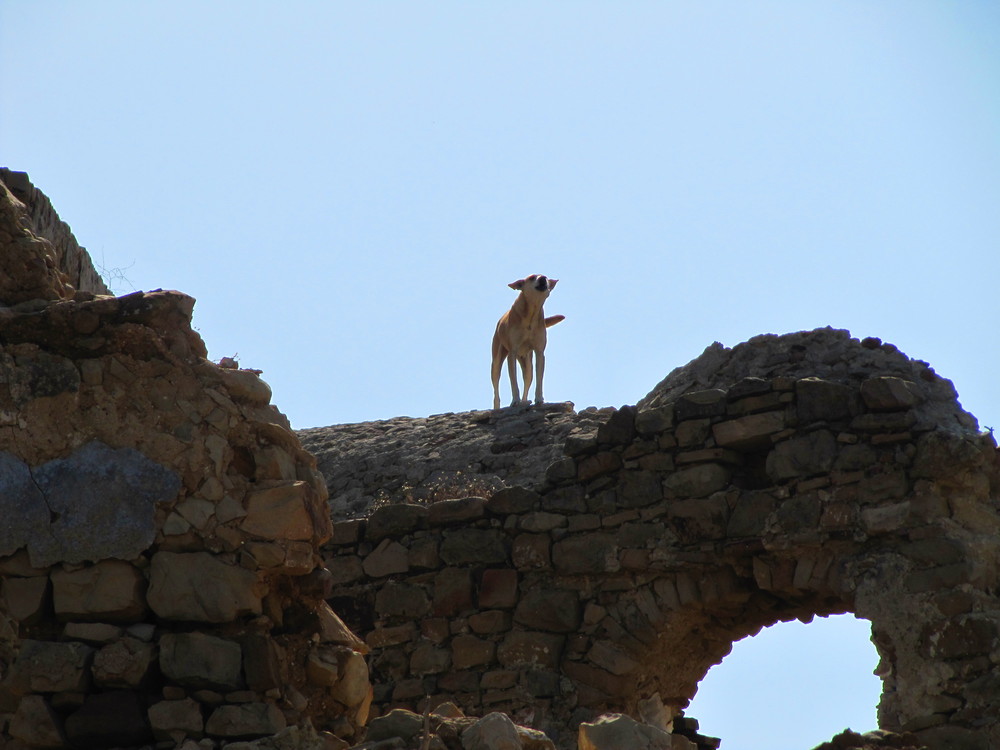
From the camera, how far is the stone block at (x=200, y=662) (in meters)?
3.91

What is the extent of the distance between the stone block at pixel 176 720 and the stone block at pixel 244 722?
0.04 meters

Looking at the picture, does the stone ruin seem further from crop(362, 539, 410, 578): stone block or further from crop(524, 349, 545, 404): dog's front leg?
crop(524, 349, 545, 404): dog's front leg

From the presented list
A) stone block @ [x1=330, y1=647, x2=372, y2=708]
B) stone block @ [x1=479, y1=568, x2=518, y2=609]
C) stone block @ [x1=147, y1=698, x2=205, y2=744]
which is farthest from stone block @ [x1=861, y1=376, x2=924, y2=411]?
stone block @ [x1=147, y1=698, x2=205, y2=744]

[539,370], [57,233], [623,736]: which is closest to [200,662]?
[623,736]

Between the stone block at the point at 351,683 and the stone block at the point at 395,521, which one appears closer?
the stone block at the point at 351,683

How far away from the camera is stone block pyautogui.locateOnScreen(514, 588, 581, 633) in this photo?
6676 millimetres

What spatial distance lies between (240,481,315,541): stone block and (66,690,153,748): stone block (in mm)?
724

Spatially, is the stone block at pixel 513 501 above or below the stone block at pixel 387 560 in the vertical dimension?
above

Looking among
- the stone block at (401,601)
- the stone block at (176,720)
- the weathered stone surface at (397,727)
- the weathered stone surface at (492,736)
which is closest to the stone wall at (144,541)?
the stone block at (176,720)

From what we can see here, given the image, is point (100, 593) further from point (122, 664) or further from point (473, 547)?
point (473, 547)

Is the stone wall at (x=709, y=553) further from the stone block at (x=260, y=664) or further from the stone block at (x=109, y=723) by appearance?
the stone block at (x=109, y=723)

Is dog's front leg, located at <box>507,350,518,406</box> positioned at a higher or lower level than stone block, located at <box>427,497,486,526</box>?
higher

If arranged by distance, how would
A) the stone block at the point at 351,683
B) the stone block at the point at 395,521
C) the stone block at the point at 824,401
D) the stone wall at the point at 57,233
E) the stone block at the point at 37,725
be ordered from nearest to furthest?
1. the stone block at the point at 37,725
2. the stone block at the point at 351,683
3. the stone wall at the point at 57,233
4. the stone block at the point at 824,401
5. the stone block at the point at 395,521

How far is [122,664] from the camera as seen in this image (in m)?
3.85
